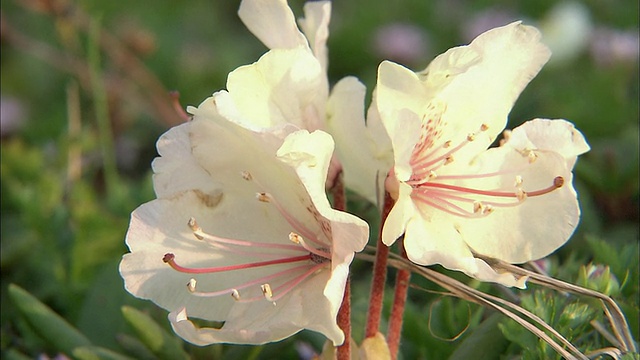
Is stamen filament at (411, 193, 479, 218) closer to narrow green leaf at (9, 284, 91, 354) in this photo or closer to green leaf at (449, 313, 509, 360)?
green leaf at (449, 313, 509, 360)

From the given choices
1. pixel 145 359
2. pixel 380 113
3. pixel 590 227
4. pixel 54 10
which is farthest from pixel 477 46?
pixel 54 10

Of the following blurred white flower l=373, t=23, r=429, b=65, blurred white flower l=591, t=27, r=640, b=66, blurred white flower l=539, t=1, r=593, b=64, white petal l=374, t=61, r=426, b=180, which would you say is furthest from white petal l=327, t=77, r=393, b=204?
blurred white flower l=373, t=23, r=429, b=65

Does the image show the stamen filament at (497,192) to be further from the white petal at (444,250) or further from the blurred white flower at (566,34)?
the blurred white flower at (566,34)

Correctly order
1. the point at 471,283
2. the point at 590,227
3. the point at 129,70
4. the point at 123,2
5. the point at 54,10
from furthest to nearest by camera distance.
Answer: the point at 123,2 < the point at 129,70 < the point at 54,10 < the point at 590,227 < the point at 471,283

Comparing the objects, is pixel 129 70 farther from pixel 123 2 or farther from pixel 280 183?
pixel 280 183

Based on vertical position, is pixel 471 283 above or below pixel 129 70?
above

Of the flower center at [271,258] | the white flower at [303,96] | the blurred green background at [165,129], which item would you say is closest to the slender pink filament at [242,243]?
the flower center at [271,258]

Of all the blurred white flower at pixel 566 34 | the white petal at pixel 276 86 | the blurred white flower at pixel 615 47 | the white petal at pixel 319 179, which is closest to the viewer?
the white petal at pixel 319 179

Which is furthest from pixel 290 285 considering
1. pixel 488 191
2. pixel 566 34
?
pixel 566 34
